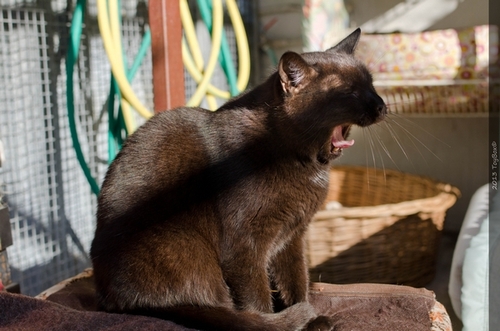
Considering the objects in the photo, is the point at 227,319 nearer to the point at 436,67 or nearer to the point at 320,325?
the point at 320,325

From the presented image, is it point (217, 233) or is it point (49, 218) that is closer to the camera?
point (217, 233)

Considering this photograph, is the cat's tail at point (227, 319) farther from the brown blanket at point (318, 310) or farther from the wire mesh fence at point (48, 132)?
the wire mesh fence at point (48, 132)

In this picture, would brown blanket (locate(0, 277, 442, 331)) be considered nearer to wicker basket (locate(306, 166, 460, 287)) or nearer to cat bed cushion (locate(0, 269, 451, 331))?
cat bed cushion (locate(0, 269, 451, 331))

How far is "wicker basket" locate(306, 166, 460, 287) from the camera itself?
175 centimetres

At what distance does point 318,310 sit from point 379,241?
61cm

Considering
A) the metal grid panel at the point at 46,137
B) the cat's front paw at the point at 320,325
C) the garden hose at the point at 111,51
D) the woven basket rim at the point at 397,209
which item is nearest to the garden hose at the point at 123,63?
the garden hose at the point at 111,51

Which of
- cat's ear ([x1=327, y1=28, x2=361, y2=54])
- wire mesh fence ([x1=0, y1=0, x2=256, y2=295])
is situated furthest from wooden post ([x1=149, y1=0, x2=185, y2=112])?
cat's ear ([x1=327, y1=28, x2=361, y2=54])

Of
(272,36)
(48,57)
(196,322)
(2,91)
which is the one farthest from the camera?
(272,36)

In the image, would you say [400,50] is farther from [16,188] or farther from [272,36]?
[16,188]

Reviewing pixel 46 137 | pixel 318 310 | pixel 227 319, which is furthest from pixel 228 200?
pixel 46 137

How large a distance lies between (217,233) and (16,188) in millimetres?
942

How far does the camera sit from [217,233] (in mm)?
1086

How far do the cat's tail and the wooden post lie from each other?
74 centimetres

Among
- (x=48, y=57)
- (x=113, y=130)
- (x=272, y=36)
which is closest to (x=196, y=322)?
(x=113, y=130)
